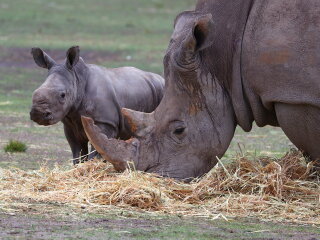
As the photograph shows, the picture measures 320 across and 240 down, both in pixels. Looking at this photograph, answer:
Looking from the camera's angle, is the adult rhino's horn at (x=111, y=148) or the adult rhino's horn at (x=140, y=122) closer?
the adult rhino's horn at (x=111, y=148)

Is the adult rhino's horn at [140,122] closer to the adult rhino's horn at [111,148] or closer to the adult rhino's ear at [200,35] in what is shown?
the adult rhino's horn at [111,148]

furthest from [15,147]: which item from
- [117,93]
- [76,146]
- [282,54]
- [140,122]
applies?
[282,54]

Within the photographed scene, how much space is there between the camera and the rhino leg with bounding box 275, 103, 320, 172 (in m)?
7.27

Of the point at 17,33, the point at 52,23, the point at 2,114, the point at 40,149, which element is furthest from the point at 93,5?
the point at 40,149

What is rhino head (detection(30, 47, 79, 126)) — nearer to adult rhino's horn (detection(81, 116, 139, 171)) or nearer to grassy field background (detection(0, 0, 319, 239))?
grassy field background (detection(0, 0, 319, 239))

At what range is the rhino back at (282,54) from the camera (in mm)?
7219

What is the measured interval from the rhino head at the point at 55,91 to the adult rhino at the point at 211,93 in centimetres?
188

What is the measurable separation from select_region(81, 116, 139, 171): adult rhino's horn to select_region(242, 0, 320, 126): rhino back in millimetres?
996

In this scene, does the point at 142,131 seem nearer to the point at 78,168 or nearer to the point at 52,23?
the point at 78,168

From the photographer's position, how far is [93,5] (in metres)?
31.2

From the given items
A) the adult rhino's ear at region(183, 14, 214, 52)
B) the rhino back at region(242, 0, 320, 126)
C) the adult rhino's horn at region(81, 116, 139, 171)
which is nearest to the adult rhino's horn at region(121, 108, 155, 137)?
the adult rhino's horn at region(81, 116, 139, 171)

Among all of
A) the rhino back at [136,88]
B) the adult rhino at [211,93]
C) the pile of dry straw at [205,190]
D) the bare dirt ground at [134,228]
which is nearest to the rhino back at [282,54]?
the adult rhino at [211,93]

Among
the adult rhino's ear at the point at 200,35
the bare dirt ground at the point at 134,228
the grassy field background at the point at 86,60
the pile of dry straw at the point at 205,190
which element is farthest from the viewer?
the adult rhino's ear at the point at 200,35

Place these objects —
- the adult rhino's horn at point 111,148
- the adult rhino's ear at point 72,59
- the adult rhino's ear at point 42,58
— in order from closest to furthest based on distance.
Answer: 1. the adult rhino's horn at point 111,148
2. the adult rhino's ear at point 42,58
3. the adult rhino's ear at point 72,59
